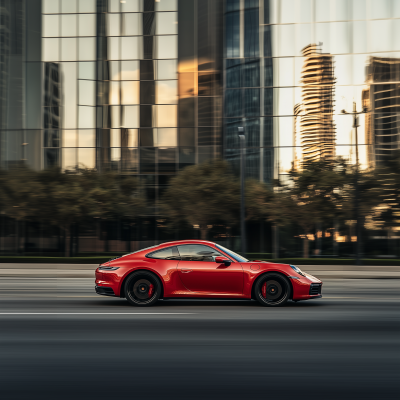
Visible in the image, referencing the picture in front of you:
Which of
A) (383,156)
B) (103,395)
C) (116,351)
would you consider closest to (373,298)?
(116,351)

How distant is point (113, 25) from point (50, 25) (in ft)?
15.6

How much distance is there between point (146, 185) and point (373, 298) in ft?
95.1

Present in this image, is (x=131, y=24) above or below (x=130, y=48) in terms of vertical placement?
above

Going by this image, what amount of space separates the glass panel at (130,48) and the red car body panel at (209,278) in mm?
32475

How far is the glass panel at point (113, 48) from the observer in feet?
131

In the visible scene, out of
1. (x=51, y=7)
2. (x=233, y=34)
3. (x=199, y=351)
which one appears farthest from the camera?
(x=51, y=7)

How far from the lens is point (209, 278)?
31.8 feet

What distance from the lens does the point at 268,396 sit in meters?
4.61

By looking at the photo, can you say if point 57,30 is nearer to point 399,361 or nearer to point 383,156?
point 383,156

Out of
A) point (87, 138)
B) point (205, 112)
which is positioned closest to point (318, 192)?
point (205, 112)

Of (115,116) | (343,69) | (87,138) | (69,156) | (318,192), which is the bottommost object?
(318,192)

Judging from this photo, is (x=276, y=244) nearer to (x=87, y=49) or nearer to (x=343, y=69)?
(x=343, y=69)

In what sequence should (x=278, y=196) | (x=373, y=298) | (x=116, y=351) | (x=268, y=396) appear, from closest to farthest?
(x=268, y=396), (x=116, y=351), (x=373, y=298), (x=278, y=196)

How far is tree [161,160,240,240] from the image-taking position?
30625mm
